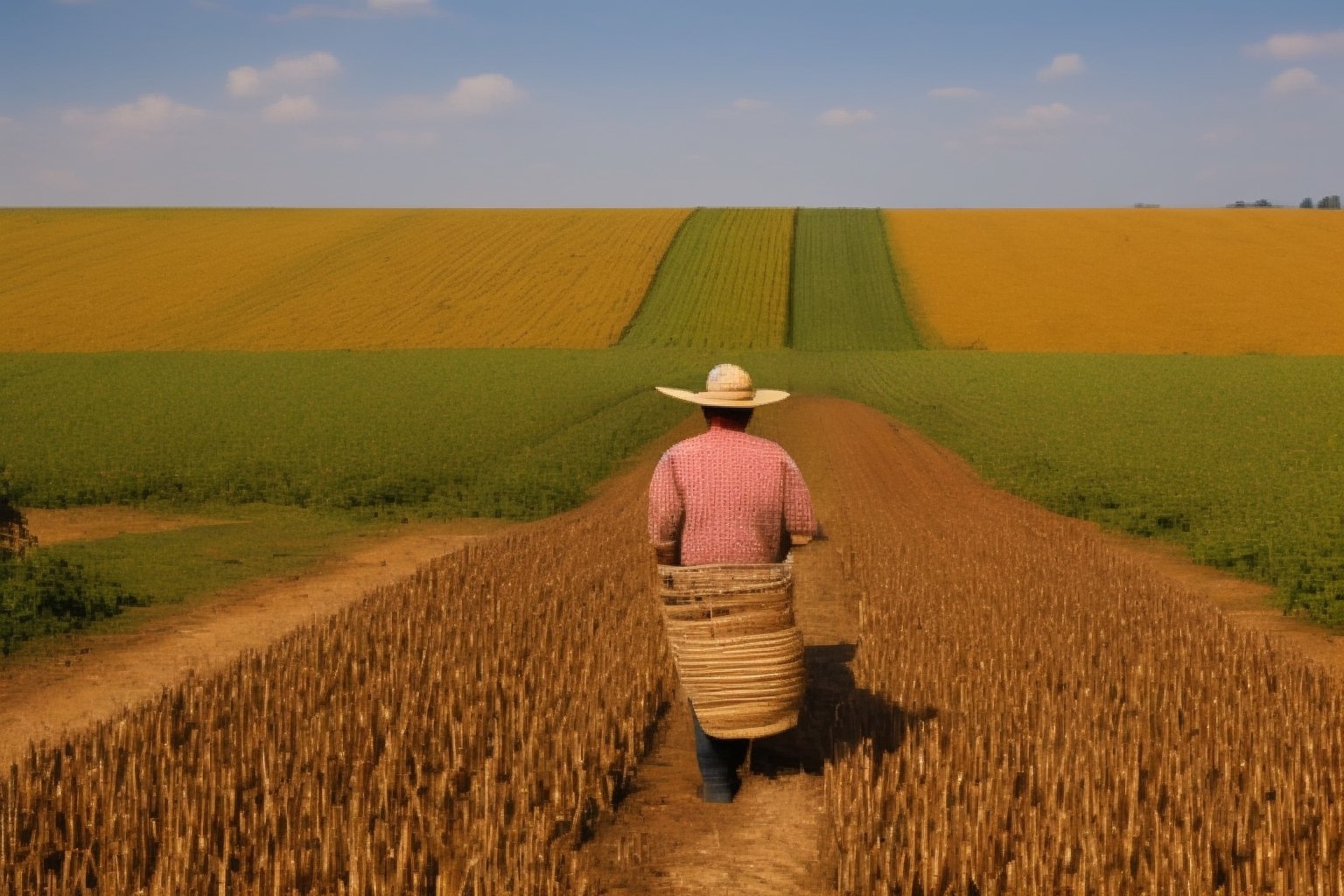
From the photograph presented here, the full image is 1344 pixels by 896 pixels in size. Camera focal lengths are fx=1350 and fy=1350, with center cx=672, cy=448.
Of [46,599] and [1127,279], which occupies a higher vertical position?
[1127,279]

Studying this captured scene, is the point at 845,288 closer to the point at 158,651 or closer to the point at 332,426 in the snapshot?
the point at 332,426

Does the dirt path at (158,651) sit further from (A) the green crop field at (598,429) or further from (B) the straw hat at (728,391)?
(A) the green crop field at (598,429)

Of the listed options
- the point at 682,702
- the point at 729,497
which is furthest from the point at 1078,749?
the point at 682,702

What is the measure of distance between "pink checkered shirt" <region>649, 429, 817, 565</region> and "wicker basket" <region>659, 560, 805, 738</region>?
0.59ft

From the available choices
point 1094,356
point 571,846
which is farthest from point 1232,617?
point 1094,356

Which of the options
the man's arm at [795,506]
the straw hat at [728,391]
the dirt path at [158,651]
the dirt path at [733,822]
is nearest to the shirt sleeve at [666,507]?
the straw hat at [728,391]

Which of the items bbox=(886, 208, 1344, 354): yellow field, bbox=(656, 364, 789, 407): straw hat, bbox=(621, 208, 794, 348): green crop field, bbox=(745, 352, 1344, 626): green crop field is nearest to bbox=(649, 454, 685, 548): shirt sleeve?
bbox=(656, 364, 789, 407): straw hat

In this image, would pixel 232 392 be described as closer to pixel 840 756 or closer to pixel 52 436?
pixel 52 436

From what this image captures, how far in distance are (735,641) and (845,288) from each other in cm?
5882

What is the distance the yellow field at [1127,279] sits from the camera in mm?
53656

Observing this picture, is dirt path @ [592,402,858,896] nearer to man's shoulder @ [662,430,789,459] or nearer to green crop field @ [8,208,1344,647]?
man's shoulder @ [662,430,789,459]

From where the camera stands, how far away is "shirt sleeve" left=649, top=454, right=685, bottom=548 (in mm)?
6398

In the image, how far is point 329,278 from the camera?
216 feet

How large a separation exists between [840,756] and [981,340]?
159ft
